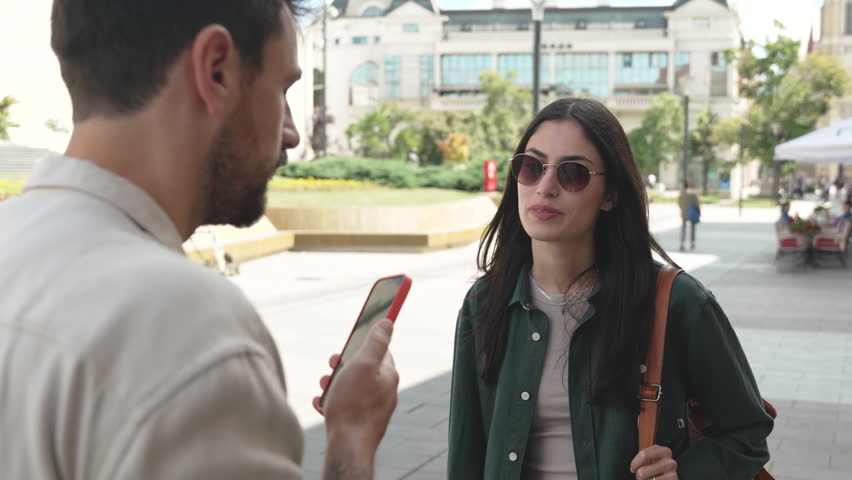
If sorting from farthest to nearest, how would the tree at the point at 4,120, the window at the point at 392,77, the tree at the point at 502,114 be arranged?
the window at the point at 392,77 < the tree at the point at 502,114 < the tree at the point at 4,120

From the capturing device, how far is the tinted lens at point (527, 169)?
9.41 feet

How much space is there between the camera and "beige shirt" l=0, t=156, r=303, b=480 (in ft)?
3.31

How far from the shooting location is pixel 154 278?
1.06 m

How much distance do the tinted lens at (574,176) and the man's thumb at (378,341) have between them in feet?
4.79

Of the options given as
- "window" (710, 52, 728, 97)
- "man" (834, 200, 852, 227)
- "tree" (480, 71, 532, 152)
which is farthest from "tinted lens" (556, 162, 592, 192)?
"window" (710, 52, 728, 97)

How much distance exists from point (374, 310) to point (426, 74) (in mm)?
105729

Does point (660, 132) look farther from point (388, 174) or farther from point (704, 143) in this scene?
point (388, 174)

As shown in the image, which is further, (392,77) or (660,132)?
(392,77)

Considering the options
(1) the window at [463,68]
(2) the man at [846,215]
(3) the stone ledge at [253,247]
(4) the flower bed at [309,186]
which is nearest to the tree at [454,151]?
(4) the flower bed at [309,186]

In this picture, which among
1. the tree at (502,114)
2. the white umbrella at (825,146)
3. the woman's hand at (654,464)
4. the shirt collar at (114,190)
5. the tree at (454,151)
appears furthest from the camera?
the tree at (502,114)

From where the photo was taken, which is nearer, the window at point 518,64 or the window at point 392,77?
the window at point 518,64

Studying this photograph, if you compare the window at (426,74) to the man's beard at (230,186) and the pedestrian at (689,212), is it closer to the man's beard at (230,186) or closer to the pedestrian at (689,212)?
the pedestrian at (689,212)

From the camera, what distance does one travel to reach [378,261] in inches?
752

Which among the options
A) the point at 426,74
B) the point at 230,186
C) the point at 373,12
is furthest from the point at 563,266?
the point at 373,12
